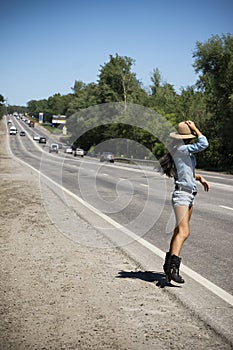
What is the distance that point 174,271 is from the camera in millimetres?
5211

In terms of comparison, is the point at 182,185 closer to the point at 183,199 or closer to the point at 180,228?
the point at 183,199

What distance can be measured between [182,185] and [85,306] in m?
1.82

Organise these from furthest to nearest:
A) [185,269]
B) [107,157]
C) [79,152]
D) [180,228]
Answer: [79,152] < [107,157] < [185,269] < [180,228]

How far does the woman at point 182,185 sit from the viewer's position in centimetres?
527

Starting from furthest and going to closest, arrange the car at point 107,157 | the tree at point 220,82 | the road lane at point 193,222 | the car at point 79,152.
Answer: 1. the car at point 79,152
2. the car at point 107,157
3. the tree at point 220,82
4. the road lane at point 193,222

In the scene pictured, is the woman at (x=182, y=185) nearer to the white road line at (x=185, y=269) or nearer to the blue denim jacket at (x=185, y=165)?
the blue denim jacket at (x=185, y=165)

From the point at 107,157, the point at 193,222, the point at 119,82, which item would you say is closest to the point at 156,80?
the point at 119,82

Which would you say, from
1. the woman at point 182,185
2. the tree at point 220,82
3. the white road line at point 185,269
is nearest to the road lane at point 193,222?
the white road line at point 185,269

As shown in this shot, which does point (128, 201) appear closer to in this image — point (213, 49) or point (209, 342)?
point (209, 342)

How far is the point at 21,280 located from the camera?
5484 millimetres

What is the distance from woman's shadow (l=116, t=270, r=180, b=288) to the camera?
5397mm

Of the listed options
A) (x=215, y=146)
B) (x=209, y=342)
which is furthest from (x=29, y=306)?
(x=215, y=146)

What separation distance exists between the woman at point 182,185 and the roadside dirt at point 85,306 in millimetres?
404

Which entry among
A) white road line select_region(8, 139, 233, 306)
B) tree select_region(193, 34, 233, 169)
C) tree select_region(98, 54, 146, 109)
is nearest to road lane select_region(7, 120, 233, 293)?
white road line select_region(8, 139, 233, 306)
